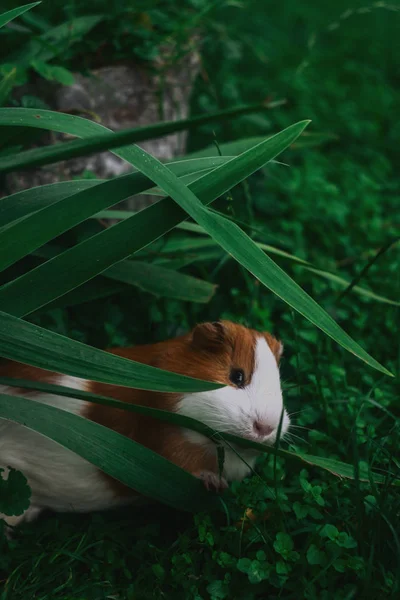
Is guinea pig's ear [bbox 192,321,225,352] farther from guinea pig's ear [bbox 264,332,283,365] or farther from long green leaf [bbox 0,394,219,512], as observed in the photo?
long green leaf [bbox 0,394,219,512]

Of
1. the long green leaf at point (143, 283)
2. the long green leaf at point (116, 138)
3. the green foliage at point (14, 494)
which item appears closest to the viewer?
the long green leaf at point (116, 138)

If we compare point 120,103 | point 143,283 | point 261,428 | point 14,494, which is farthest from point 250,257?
point 120,103

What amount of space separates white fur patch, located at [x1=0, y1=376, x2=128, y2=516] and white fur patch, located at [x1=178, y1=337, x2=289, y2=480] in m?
0.31

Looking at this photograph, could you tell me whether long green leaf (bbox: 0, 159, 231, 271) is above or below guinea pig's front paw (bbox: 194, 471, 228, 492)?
above

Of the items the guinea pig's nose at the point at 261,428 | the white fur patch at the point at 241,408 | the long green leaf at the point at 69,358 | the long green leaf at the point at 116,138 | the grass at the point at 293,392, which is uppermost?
the long green leaf at the point at 116,138

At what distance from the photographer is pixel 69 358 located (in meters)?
1.80

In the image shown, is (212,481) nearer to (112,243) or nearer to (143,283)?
(112,243)

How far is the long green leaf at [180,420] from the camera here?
74.8 inches

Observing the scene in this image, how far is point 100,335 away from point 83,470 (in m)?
0.72

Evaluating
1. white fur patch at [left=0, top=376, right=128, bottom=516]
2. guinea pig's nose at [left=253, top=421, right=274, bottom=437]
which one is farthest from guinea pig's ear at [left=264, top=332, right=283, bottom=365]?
white fur patch at [left=0, top=376, right=128, bottom=516]

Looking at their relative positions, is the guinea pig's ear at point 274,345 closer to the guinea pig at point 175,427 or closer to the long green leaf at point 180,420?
the guinea pig at point 175,427

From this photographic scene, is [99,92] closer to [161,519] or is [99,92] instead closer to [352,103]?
[161,519]

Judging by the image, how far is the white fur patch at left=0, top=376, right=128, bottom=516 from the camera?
2.05m

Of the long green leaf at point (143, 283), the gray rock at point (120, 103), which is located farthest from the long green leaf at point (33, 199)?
the gray rock at point (120, 103)
